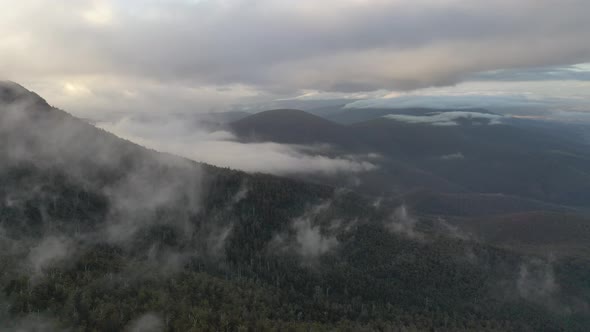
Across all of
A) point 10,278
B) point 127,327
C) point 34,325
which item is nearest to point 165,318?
point 127,327

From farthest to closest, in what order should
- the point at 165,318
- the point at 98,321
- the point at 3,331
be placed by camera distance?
the point at 165,318, the point at 98,321, the point at 3,331

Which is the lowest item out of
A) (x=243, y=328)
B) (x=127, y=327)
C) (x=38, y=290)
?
(x=243, y=328)

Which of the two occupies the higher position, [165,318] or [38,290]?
[38,290]

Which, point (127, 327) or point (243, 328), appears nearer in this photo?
point (127, 327)

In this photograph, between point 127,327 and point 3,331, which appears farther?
point 127,327

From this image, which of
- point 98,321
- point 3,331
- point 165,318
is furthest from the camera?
point 165,318

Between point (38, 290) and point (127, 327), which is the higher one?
point (38, 290)

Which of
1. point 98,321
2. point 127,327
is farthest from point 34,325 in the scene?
point 127,327

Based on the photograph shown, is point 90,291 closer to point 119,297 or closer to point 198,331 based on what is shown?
point 119,297

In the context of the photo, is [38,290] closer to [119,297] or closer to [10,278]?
[10,278]
